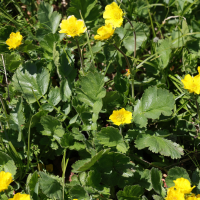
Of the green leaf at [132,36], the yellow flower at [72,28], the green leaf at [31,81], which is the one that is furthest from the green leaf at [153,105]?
the green leaf at [31,81]

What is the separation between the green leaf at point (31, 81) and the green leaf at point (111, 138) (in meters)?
0.82

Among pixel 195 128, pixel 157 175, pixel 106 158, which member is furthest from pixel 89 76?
pixel 195 128

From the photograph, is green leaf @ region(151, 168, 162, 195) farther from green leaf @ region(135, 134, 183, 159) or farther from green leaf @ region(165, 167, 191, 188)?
green leaf @ region(135, 134, 183, 159)

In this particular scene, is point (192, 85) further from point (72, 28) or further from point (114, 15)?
point (72, 28)

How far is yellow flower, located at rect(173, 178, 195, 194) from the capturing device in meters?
1.84

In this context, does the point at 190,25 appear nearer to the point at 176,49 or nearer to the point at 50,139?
the point at 176,49

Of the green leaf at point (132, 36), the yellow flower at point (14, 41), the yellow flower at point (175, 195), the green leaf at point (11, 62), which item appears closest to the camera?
the yellow flower at point (175, 195)

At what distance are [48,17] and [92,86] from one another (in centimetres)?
114

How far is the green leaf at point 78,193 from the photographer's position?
6.41 feet

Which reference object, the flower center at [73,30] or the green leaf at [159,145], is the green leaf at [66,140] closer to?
the green leaf at [159,145]

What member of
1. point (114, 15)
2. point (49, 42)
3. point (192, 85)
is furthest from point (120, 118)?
point (49, 42)

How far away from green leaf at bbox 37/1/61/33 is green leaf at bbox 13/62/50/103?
1.83 feet

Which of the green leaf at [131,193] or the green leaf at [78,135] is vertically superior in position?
the green leaf at [78,135]

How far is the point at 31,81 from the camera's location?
2494 millimetres
